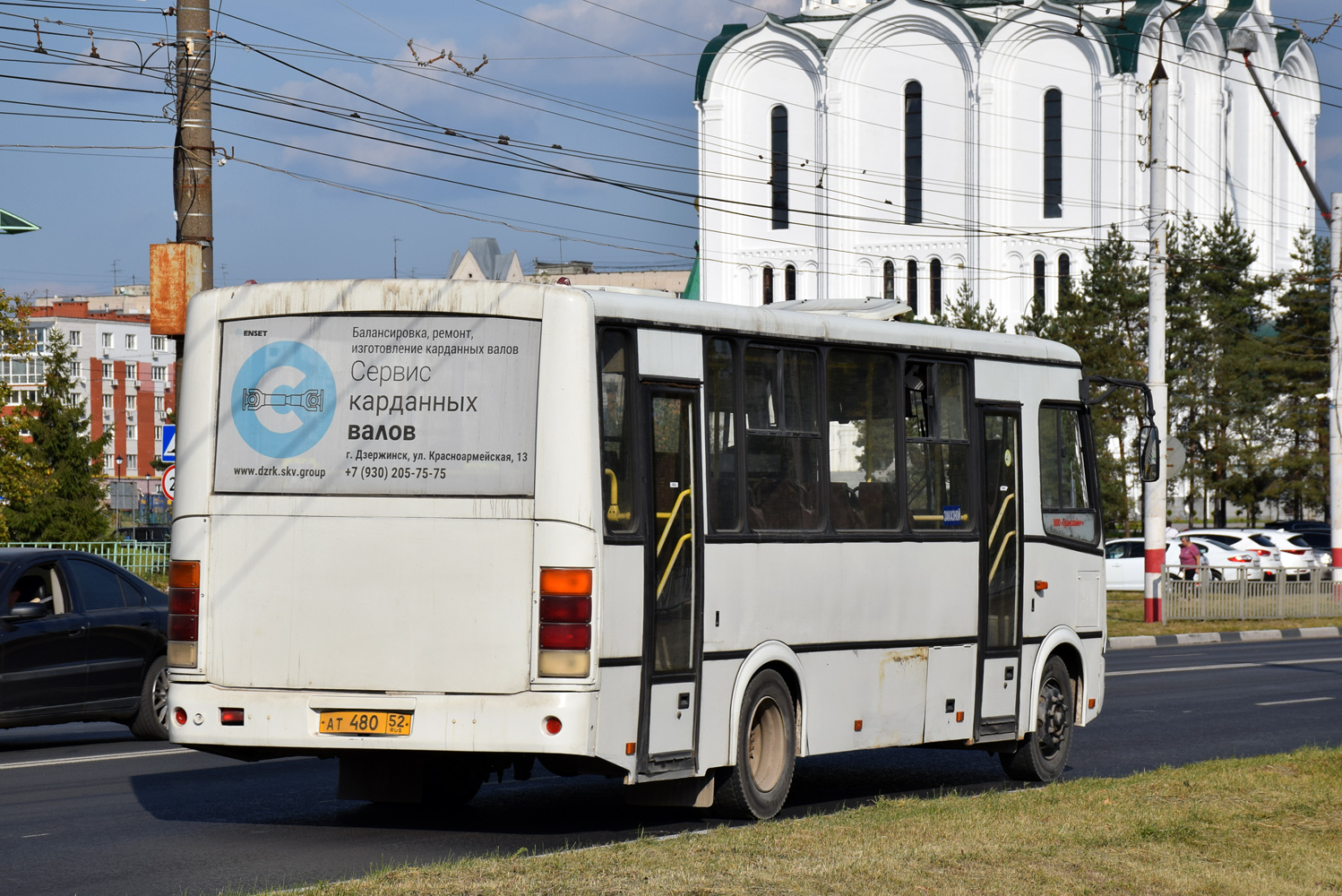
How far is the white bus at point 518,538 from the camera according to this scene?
28.9 ft

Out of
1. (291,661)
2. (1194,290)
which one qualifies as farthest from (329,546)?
(1194,290)

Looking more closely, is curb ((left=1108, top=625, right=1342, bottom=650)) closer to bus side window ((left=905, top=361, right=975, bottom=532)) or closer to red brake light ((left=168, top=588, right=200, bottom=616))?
bus side window ((left=905, top=361, right=975, bottom=532))

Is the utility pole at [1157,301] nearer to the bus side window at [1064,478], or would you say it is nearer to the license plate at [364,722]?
the bus side window at [1064,478]

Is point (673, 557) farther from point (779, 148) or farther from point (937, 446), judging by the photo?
point (779, 148)

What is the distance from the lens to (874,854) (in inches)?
326

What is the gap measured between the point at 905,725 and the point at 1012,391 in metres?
2.53

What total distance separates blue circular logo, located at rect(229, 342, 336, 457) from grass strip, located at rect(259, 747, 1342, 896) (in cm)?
240

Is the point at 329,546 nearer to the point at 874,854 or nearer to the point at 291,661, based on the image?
the point at 291,661

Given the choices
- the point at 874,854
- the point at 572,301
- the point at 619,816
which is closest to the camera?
the point at 874,854

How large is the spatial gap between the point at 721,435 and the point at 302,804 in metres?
3.52

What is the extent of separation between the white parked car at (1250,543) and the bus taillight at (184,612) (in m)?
41.5

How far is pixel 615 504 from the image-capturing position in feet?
29.7

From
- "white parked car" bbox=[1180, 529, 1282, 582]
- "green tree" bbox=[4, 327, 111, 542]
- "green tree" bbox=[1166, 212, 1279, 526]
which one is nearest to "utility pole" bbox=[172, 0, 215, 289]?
"green tree" bbox=[4, 327, 111, 542]

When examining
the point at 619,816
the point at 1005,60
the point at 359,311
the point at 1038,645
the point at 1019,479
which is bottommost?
the point at 619,816
